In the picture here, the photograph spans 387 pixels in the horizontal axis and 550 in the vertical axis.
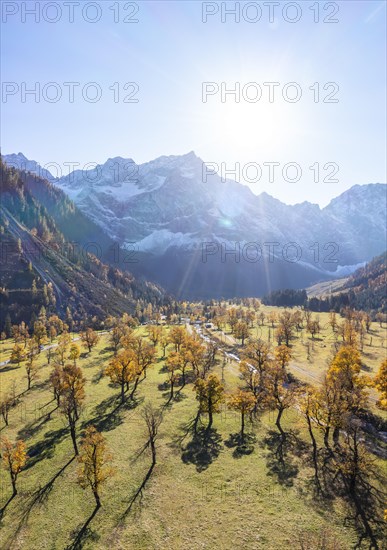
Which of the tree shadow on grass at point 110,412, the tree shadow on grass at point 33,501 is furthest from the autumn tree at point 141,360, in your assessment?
the tree shadow on grass at point 33,501

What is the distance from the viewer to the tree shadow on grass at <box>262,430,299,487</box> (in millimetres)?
64062

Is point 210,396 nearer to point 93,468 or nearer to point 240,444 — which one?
point 240,444

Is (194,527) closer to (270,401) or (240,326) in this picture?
(270,401)

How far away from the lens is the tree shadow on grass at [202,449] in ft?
232

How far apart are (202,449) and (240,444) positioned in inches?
373

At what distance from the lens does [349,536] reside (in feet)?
164

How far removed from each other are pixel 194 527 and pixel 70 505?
23.3m

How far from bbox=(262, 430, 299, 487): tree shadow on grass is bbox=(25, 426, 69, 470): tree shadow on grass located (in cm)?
5005

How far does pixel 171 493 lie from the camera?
60.5 m

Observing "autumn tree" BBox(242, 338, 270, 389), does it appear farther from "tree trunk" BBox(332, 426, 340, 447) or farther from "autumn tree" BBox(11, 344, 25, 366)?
"autumn tree" BBox(11, 344, 25, 366)

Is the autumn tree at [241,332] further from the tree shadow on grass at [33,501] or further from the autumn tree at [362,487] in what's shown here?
the tree shadow on grass at [33,501]

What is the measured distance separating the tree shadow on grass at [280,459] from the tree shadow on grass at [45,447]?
50047 millimetres

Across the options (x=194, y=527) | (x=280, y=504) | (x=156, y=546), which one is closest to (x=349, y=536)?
(x=280, y=504)

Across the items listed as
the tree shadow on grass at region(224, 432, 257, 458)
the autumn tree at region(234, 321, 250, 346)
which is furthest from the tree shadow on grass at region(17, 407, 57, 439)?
the autumn tree at region(234, 321, 250, 346)
